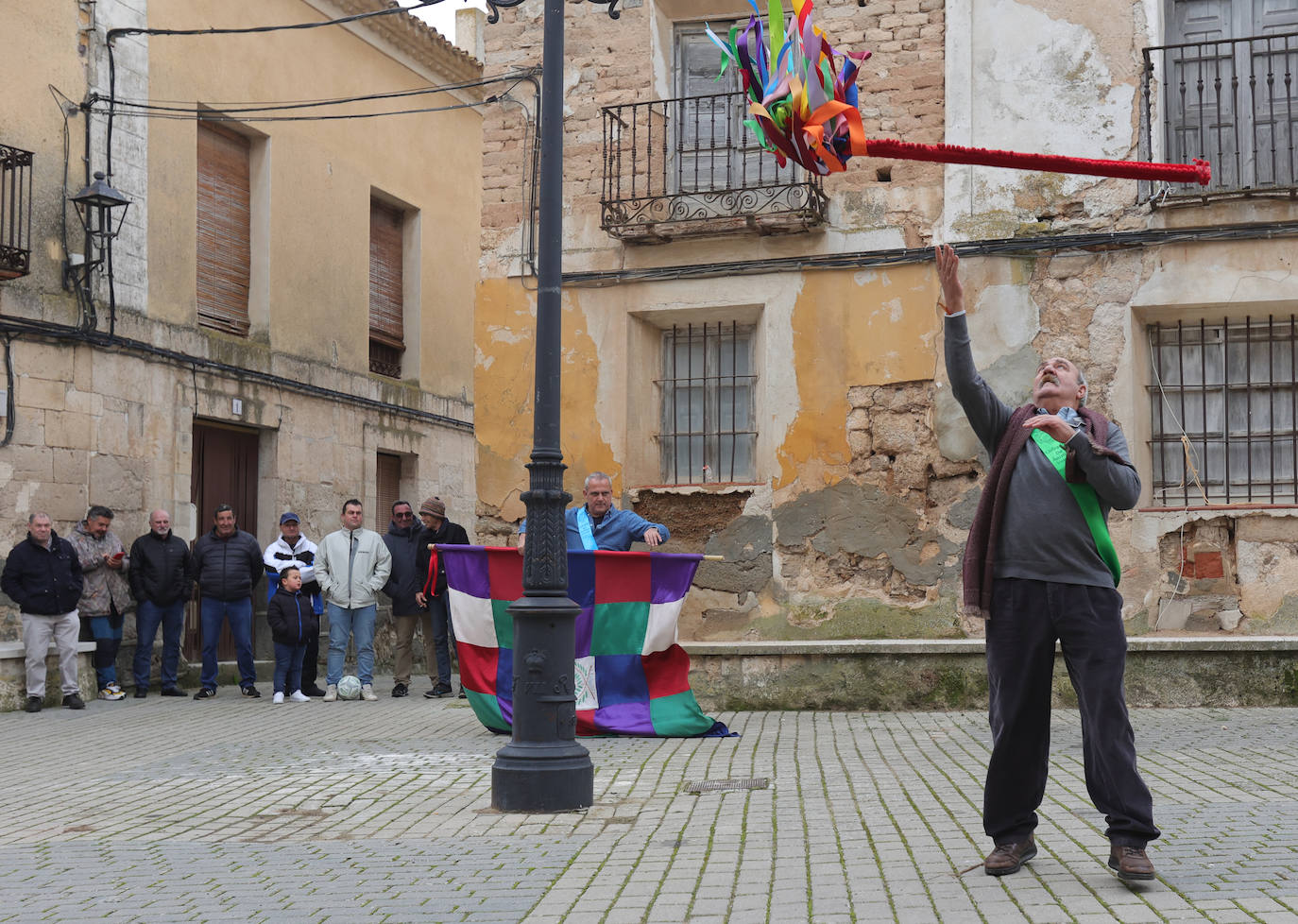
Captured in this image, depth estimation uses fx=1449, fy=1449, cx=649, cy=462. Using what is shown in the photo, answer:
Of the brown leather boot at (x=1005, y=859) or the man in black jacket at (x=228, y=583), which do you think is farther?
the man in black jacket at (x=228, y=583)

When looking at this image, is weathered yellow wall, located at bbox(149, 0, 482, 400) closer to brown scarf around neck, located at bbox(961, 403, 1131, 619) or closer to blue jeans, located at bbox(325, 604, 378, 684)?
blue jeans, located at bbox(325, 604, 378, 684)

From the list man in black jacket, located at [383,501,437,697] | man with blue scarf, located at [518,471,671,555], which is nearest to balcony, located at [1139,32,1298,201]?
man with blue scarf, located at [518,471,671,555]

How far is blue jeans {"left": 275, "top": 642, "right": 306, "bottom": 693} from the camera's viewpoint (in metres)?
13.0

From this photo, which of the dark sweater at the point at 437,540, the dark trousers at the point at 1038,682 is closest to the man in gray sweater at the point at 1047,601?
the dark trousers at the point at 1038,682

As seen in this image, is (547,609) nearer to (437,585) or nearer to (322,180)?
(437,585)

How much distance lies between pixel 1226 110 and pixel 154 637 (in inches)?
414

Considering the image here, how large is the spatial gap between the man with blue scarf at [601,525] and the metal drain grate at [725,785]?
2741 millimetres

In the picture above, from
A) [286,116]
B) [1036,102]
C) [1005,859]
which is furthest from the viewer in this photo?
[286,116]

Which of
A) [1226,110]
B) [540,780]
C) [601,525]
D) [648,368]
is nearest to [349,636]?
[648,368]

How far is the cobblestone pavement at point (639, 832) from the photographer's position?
15.1 feet

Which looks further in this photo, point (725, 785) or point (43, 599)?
point (43, 599)

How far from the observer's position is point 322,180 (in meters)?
18.1

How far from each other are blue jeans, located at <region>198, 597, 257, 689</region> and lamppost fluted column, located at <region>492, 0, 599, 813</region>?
7.41 meters

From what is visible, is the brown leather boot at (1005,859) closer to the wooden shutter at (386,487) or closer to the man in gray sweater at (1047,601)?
the man in gray sweater at (1047,601)
